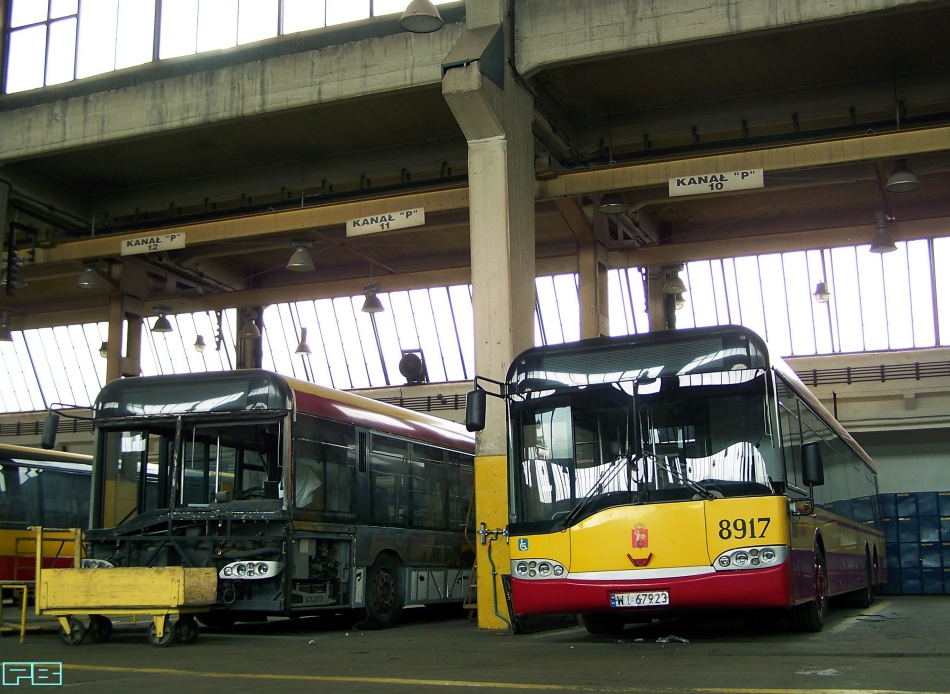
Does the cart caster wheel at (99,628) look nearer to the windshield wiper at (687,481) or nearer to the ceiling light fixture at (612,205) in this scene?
the windshield wiper at (687,481)

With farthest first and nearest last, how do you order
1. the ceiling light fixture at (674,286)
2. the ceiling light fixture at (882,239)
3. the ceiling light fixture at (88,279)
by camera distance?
the ceiling light fixture at (674,286) → the ceiling light fixture at (88,279) → the ceiling light fixture at (882,239)

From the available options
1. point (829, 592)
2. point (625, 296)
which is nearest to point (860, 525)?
point (829, 592)

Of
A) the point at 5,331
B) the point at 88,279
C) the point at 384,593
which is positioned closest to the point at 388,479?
the point at 384,593

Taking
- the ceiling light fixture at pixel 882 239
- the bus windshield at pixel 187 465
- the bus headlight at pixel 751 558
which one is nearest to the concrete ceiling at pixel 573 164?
the ceiling light fixture at pixel 882 239

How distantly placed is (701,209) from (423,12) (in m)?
11.6

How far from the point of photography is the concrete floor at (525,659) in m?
6.66

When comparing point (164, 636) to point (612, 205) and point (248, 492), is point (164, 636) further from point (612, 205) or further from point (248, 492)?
point (612, 205)

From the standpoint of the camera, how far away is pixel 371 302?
22.7 meters

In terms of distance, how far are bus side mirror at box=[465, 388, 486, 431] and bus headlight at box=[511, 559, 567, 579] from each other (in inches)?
53.6

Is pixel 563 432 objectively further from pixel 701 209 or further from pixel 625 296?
pixel 625 296

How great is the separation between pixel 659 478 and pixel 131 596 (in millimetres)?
5195

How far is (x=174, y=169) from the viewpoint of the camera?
813 inches

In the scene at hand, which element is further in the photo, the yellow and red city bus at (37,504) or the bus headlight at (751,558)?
the yellow and red city bus at (37,504)

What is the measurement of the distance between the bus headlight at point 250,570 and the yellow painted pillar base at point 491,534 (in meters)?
2.73
